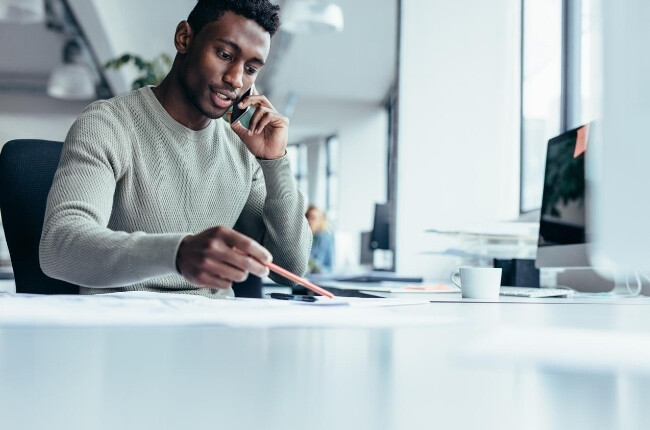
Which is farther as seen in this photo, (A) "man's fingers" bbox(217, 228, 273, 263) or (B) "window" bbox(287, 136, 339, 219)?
(B) "window" bbox(287, 136, 339, 219)

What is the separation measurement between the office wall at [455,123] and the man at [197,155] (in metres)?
1.74

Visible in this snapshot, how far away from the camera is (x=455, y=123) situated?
3.32m

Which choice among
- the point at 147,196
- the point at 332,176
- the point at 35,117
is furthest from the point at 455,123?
the point at 35,117

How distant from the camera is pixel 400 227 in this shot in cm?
341

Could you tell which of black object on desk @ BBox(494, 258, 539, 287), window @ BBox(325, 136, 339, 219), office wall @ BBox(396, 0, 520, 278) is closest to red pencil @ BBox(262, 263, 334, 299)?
black object on desk @ BBox(494, 258, 539, 287)

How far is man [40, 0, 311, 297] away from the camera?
1325 millimetres

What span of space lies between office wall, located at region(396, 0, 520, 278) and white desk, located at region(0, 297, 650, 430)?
9.35 feet

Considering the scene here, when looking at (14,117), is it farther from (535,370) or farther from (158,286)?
(535,370)

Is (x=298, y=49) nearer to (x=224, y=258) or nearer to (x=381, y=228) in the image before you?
(x=381, y=228)

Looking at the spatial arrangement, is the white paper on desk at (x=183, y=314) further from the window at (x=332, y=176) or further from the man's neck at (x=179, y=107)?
the window at (x=332, y=176)

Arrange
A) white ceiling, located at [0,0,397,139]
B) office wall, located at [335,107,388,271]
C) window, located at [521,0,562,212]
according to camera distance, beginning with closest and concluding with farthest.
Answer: window, located at [521,0,562,212] → white ceiling, located at [0,0,397,139] → office wall, located at [335,107,388,271]

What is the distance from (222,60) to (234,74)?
0.04 m

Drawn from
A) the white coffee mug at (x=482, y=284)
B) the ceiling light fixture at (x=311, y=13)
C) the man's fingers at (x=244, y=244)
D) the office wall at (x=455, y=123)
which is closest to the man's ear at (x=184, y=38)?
the white coffee mug at (x=482, y=284)

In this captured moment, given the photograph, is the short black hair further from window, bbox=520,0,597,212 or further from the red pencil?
window, bbox=520,0,597,212
